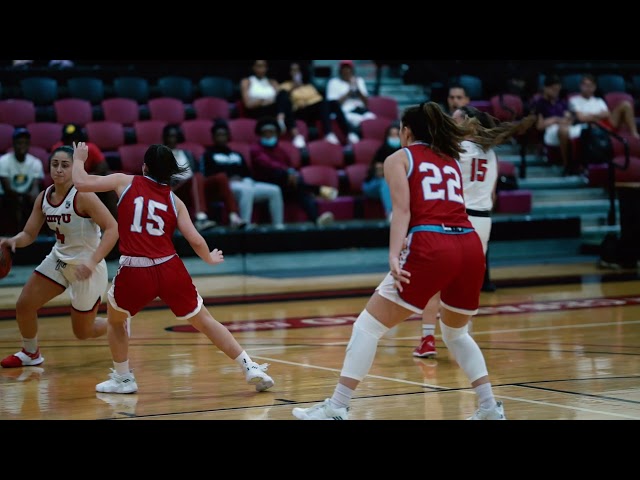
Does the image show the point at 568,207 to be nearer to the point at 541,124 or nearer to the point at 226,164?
the point at 541,124

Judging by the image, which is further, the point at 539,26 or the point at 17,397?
the point at 539,26

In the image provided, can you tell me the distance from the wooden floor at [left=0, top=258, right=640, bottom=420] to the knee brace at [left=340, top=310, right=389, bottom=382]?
0.40 metres

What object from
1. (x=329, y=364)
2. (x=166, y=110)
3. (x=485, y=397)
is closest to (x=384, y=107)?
(x=166, y=110)

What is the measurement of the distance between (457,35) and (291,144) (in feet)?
15.9

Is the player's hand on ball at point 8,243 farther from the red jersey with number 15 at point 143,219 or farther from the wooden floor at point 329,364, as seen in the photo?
the red jersey with number 15 at point 143,219

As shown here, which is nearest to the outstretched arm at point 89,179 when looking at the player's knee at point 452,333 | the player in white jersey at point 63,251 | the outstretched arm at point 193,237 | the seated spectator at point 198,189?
the outstretched arm at point 193,237

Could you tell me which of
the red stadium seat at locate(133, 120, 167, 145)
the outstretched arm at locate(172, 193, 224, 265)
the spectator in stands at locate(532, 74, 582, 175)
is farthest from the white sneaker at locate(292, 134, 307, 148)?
the outstretched arm at locate(172, 193, 224, 265)

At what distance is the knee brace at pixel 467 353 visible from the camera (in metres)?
5.23

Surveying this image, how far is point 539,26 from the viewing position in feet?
33.7

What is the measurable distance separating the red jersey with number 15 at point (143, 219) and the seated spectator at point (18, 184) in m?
6.43

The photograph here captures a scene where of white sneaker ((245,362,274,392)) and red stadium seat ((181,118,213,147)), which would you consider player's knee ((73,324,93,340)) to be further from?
red stadium seat ((181,118,213,147))

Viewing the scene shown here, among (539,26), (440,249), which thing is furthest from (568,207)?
(440,249)

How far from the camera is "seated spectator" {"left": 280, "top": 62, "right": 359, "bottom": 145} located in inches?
600

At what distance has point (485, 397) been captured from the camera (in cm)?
521
